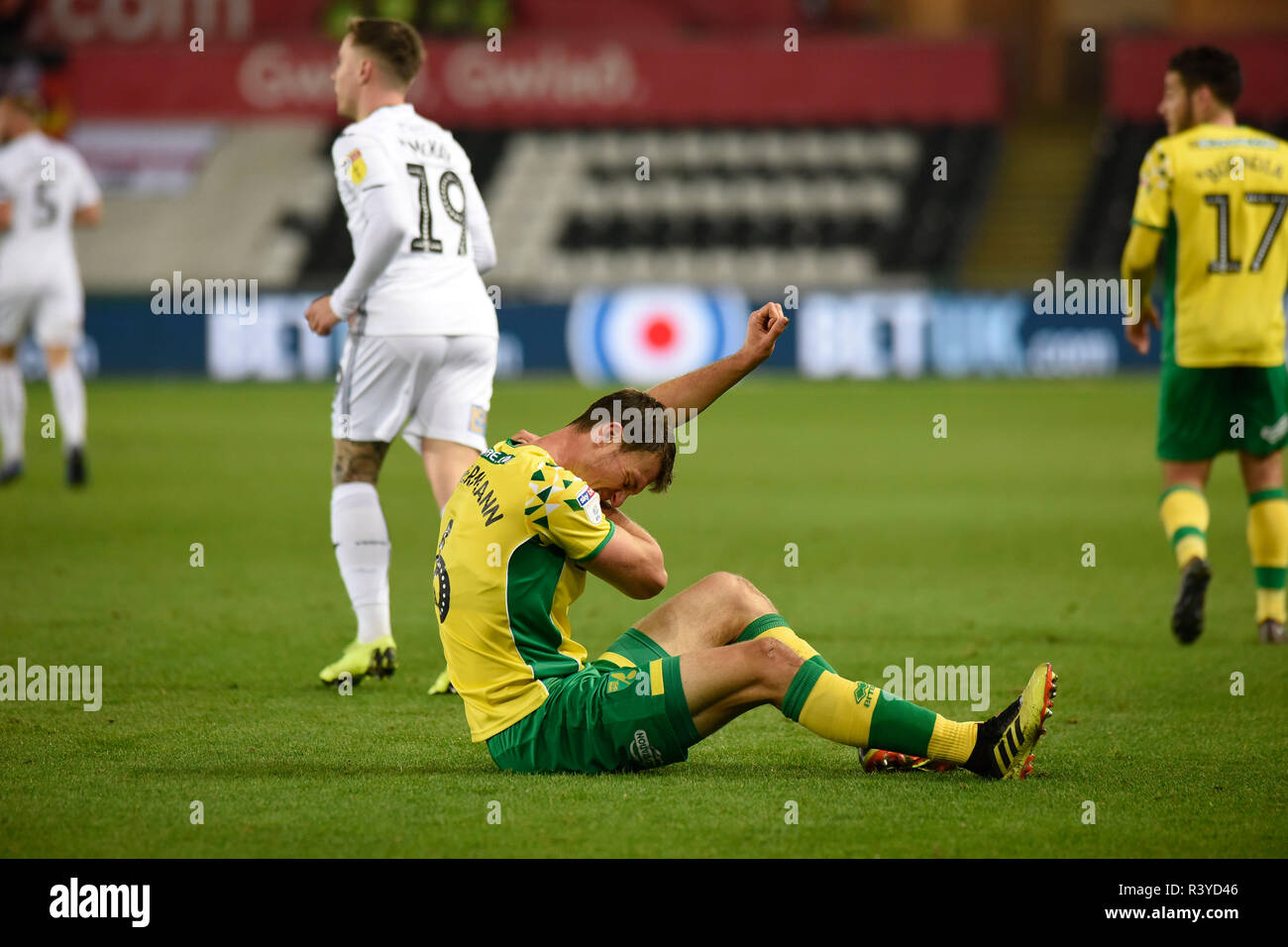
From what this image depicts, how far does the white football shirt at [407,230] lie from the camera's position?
5559 millimetres

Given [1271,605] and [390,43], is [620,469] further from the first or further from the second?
[1271,605]

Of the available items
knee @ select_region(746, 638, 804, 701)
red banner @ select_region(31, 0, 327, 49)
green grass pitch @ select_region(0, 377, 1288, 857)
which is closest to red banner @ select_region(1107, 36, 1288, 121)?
red banner @ select_region(31, 0, 327, 49)

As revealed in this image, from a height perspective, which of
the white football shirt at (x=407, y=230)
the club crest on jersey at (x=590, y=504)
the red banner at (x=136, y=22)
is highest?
the red banner at (x=136, y=22)

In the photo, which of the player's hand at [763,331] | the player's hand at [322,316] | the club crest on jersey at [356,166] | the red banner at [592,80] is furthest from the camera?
the red banner at [592,80]

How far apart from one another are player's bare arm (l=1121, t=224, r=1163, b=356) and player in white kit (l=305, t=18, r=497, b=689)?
253 centimetres

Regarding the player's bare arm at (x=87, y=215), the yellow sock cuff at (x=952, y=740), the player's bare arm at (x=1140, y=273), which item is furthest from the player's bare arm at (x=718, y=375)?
the player's bare arm at (x=87, y=215)

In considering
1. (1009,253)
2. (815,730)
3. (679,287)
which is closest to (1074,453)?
(679,287)

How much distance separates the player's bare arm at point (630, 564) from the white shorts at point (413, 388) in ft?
5.62

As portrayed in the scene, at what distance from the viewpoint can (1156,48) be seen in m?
26.1

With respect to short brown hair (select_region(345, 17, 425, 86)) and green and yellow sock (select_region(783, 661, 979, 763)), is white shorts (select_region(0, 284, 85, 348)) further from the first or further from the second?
green and yellow sock (select_region(783, 661, 979, 763))

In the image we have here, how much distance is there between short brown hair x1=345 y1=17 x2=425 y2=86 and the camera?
565 centimetres

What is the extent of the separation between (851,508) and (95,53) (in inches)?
789

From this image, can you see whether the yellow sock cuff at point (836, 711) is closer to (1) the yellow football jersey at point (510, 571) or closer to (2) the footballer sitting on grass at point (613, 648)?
(2) the footballer sitting on grass at point (613, 648)

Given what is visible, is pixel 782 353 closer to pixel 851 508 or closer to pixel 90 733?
pixel 851 508
